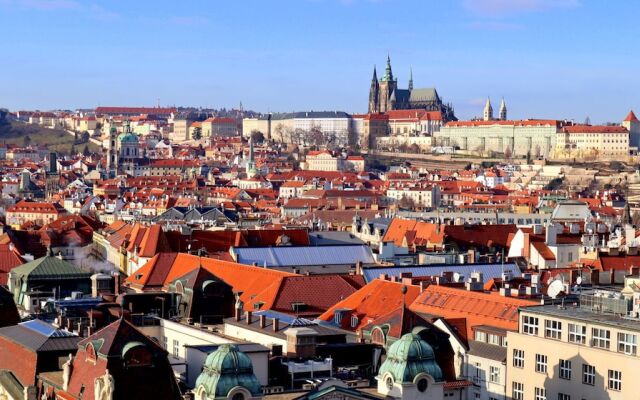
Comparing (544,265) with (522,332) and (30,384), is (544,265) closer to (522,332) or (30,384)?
(522,332)

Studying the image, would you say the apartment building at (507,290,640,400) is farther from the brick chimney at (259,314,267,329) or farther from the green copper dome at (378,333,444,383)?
the green copper dome at (378,333,444,383)

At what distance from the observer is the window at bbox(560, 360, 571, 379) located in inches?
1294

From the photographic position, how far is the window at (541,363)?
111 feet

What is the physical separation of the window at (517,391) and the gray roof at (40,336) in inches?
450

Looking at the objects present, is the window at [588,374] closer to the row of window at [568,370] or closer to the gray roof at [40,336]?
the row of window at [568,370]

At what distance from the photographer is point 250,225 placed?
87.4 metres

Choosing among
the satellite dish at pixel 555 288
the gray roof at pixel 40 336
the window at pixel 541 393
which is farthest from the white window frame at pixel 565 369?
the gray roof at pixel 40 336

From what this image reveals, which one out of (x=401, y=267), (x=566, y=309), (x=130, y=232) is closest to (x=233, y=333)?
(x=566, y=309)

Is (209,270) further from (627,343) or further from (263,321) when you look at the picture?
(627,343)

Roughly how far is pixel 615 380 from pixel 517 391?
367cm

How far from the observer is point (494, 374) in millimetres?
35656

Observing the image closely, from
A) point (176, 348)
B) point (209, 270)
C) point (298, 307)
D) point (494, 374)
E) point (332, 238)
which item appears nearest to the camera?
point (176, 348)

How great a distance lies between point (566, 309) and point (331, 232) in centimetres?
3537

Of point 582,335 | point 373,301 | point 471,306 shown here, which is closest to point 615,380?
point 582,335
